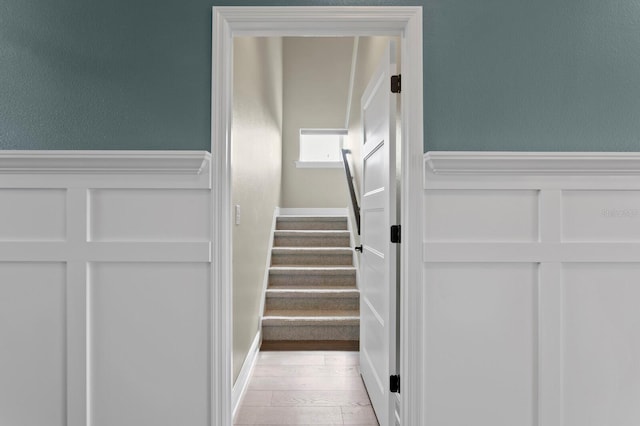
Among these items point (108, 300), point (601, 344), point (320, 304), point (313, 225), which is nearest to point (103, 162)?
point (108, 300)

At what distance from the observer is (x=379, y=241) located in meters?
2.23

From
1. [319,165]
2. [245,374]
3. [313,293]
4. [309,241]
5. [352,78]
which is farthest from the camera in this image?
[319,165]

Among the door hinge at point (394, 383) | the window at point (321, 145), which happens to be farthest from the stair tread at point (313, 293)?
the window at point (321, 145)

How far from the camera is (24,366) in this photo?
5.47 ft

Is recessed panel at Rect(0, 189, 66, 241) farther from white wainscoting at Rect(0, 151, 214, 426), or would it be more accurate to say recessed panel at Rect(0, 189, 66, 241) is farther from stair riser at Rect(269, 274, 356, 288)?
stair riser at Rect(269, 274, 356, 288)

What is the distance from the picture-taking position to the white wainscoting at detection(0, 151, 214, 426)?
1.66m

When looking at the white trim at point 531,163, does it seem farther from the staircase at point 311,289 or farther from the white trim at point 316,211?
the white trim at point 316,211

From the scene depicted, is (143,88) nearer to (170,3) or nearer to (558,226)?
(170,3)

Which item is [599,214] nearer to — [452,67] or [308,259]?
[452,67]

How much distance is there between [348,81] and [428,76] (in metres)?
3.79

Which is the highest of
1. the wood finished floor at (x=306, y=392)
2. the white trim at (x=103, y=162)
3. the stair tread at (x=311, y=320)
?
the white trim at (x=103, y=162)

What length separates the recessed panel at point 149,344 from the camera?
5.49 feet

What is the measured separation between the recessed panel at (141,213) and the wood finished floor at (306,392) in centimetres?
120

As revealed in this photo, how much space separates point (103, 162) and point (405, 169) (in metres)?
1.21
